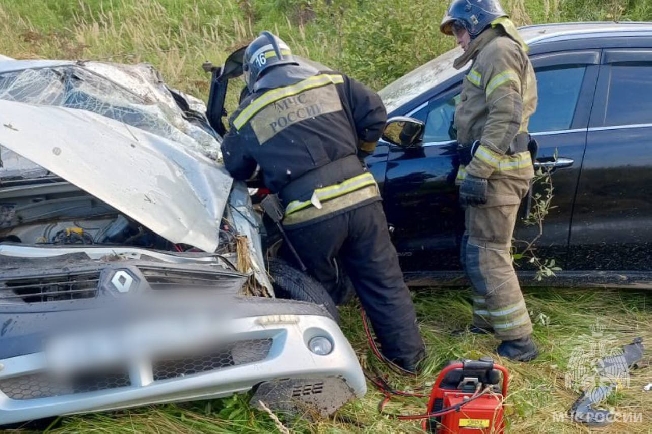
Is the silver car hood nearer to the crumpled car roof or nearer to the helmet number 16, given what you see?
the crumpled car roof

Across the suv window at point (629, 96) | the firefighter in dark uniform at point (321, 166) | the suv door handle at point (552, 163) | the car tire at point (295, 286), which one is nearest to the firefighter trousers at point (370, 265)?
the firefighter in dark uniform at point (321, 166)

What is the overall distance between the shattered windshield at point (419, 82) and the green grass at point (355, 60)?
117 centimetres

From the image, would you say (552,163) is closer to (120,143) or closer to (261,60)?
(261,60)

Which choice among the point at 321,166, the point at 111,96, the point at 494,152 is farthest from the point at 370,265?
the point at 111,96

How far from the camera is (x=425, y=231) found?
144 inches

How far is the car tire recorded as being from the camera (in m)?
3.07

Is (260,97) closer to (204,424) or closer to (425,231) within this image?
(425,231)

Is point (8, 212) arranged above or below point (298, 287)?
above

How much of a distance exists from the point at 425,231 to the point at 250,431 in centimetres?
157

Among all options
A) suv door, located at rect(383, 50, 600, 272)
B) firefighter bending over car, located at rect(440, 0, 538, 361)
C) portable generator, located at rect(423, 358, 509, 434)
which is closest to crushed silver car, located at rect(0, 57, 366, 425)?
portable generator, located at rect(423, 358, 509, 434)

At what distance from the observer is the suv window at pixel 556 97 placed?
3.54m

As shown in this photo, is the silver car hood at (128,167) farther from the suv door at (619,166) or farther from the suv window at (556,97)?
the suv door at (619,166)

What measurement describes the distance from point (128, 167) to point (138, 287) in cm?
67

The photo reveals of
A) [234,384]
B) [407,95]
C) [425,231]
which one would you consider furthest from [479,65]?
[234,384]
